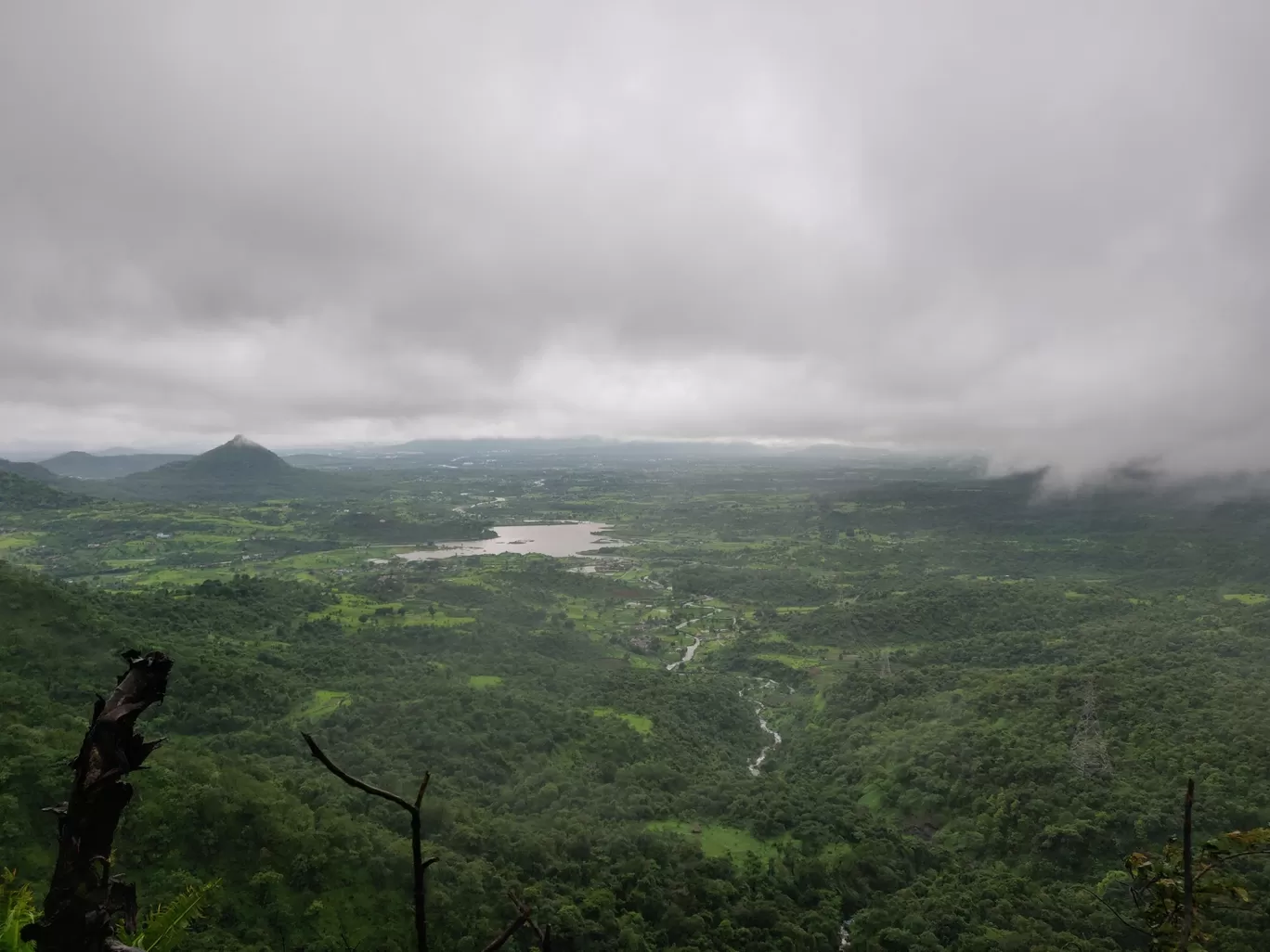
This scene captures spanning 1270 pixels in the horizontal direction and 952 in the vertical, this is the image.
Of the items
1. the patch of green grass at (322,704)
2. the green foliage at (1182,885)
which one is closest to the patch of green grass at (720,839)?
the patch of green grass at (322,704)

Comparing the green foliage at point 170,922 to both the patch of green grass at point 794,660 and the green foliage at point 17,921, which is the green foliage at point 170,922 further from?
the patch of green grass at point 794,660

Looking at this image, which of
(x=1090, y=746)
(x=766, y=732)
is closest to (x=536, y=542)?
(x=766, y=732)

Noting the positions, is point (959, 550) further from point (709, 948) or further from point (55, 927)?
point (55, 927)

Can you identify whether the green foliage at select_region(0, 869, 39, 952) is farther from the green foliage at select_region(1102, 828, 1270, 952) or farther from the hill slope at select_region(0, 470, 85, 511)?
the hill slope at select_region(0, 470, 85, 511)

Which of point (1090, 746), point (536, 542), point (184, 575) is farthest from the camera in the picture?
point (536, 542)

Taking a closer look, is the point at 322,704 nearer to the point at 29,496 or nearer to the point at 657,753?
the point at 657,753

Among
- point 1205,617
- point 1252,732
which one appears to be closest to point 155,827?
point 1252,732

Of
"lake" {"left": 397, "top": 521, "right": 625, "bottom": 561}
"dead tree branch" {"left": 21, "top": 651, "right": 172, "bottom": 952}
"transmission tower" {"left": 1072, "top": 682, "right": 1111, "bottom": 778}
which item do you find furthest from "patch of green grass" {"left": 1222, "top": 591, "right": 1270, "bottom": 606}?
"dead tree branch" {"left": 21, "top": 651, "right": 172, "bottom": 952}
